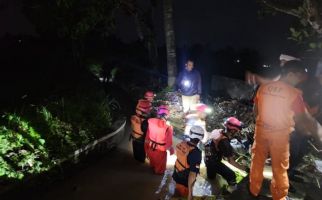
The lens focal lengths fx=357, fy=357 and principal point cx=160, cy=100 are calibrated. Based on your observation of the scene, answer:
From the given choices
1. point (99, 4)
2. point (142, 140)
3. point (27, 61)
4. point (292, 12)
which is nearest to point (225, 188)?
point (142, 140)

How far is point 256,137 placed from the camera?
16.9ft

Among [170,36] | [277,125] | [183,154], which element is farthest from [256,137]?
[170,36]

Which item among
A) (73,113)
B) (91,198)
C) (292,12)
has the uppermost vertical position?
(292,12)

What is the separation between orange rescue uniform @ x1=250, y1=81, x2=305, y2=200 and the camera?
16.0 feet

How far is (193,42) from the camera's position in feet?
57.4

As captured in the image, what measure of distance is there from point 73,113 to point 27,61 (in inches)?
286

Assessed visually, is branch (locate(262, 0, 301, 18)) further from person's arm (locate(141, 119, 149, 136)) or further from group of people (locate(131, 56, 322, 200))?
person's arm (locate(141, 119, 149, 136))

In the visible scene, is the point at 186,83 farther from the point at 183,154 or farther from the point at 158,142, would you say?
the point at 183,154

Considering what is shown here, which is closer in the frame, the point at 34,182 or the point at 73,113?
the point at 34,182

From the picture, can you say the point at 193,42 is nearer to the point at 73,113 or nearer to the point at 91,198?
the point at 73,113

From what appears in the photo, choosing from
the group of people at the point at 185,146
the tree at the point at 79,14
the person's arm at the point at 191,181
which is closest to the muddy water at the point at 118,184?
the group of people at the point at 185,146

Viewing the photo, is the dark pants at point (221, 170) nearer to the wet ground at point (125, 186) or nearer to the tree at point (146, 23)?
the wet ground at point (125, 186)

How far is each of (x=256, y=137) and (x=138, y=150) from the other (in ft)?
11.3

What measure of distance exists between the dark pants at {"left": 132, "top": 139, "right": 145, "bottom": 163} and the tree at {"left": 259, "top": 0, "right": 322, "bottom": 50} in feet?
12.7
